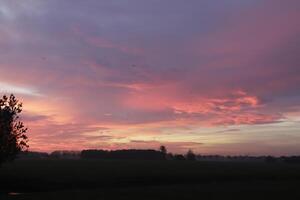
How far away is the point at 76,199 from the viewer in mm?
48594

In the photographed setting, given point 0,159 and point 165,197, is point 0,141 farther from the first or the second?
point 165,197

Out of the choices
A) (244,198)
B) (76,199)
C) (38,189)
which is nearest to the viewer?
(76,199)

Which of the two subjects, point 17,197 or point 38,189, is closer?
point 17,197

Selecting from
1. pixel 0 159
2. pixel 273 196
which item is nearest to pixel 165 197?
pixel 273 196

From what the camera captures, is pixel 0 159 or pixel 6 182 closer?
pixel 0 159

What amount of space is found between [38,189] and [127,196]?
55.8 ft

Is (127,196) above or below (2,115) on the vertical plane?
below

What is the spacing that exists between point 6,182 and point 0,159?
7.05 m

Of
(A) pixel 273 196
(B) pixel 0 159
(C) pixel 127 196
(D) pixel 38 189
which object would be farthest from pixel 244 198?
(B) pixel 0 159

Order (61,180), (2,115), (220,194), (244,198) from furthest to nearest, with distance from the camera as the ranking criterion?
(61,180) → (2,115) → (220,194) → (244,198)

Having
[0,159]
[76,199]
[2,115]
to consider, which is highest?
[2,115]

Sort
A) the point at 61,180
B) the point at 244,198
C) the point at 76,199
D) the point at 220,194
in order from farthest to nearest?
the point at 61,180
the point at 220,194
the point at 244,198
the point at 76,199

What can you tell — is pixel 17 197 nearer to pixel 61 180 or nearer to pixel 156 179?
pixel 61 180

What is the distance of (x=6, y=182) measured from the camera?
72.1 metres
